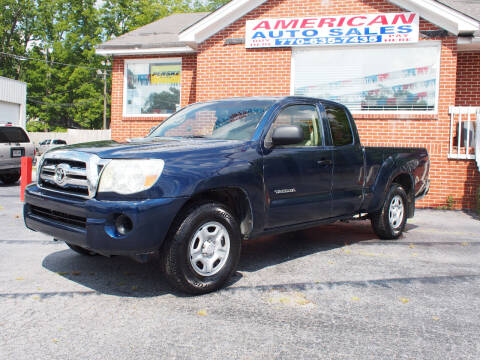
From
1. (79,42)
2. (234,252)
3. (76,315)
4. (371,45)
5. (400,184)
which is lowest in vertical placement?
(76,315)

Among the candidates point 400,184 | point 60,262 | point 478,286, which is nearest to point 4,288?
point 60,262

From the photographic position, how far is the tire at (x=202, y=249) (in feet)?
13.4

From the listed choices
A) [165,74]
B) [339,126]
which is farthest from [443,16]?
[165,74]

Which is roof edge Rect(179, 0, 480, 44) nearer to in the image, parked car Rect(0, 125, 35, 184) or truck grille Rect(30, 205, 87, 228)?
parked car Rect(0, 125, 35, 184)

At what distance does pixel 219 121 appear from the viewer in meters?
5.33

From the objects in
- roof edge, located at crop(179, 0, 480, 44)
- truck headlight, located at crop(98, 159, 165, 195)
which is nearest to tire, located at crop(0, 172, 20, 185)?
roof edge, located at crop(179, 0, 480, 44)

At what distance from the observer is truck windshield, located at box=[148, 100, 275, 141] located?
509cm

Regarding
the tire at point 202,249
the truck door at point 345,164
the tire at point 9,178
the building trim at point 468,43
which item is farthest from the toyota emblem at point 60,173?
the tire at point 9,178

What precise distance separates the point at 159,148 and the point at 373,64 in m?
8.54

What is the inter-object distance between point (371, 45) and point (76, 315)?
32.0ft

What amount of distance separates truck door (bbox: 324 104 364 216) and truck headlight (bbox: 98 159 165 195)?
98.6 inches

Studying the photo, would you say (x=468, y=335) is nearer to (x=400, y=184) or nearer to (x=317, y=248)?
(x=317, y=248)

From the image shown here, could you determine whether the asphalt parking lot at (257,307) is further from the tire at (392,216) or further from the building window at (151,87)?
the building window at (151,87)

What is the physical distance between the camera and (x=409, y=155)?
23.5 ft
